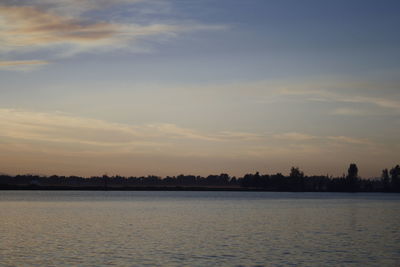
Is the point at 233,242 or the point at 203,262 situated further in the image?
the point at 233,242

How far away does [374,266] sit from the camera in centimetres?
4128

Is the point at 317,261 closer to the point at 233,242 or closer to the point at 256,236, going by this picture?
the point at 233,242

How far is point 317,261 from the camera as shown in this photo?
42.8 m

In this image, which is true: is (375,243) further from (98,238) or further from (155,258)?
(98,238)

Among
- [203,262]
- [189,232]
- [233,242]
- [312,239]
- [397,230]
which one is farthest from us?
[397,230]

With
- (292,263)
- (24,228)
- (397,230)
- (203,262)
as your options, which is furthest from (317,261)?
(24,228)

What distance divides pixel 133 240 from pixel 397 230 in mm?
37231

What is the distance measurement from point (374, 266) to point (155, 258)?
684 inches

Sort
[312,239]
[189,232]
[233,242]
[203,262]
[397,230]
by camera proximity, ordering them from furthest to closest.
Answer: [397,230]
[189,232]
[312,239]
[233,242]
[203,262]

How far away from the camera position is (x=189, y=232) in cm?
6531

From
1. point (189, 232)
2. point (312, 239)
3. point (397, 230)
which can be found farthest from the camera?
point (397, 230)

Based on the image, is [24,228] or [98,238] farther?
[24,228]

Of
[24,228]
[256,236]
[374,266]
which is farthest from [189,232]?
[374,266]

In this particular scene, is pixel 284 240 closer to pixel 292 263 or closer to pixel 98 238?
pixel 292 263
